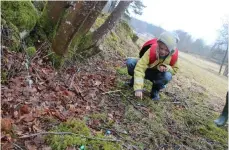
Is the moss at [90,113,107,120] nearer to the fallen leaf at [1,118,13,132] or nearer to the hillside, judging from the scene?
the hillside

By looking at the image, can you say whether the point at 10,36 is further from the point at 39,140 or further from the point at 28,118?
the point at 39,140

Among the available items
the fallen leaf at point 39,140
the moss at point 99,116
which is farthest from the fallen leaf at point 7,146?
the moss at point 99,116

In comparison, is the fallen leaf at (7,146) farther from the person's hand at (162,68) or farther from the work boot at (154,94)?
the work boot at (154,94)

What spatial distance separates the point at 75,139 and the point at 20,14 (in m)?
2.40

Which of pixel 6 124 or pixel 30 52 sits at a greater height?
pixel 30 52

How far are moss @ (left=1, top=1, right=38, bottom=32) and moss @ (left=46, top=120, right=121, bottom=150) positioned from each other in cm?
196

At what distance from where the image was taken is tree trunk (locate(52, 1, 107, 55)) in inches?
157

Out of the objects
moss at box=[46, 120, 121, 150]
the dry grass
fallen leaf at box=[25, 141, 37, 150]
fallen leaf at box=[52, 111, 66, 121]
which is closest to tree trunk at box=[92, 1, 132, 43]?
fallen leaf at box=[52, 111, 66, 121]

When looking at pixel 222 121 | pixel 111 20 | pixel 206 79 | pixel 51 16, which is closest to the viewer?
pixel 51 16

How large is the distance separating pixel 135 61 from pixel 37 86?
2025 mm

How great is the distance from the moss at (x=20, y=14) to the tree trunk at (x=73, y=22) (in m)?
0.52

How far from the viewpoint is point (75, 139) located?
2957 millimetres

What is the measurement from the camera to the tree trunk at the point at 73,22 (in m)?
3.98

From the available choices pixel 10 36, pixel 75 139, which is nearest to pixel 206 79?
pixel 10 36
